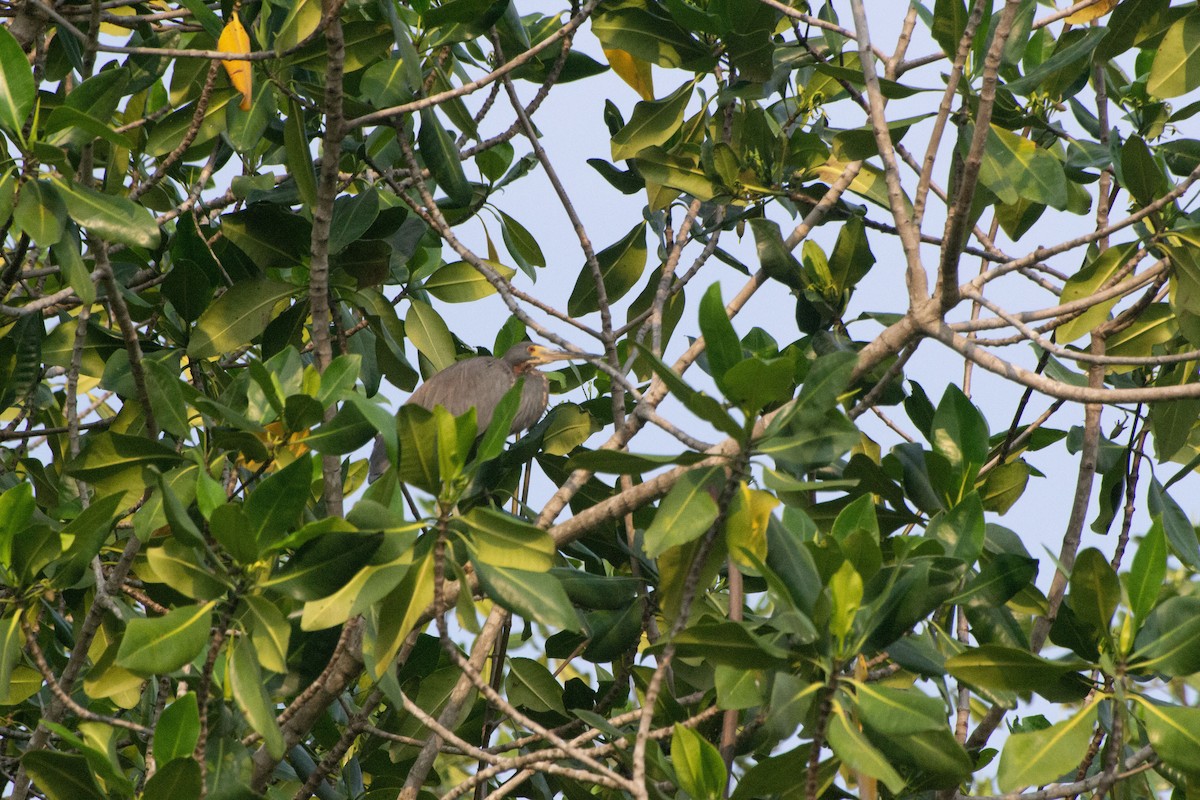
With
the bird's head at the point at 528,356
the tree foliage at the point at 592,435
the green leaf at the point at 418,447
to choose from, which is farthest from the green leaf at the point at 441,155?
the bird's head at the point at 528,356

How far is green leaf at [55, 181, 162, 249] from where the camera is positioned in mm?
2916

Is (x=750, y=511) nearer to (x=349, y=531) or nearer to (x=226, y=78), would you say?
(x=349, y=531)

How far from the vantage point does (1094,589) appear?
2.46m

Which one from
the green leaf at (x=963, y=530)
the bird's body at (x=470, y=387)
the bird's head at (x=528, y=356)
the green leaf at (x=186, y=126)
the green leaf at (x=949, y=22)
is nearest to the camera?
the green leaf at (x=963, y=530)

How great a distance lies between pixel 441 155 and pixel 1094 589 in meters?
2.15

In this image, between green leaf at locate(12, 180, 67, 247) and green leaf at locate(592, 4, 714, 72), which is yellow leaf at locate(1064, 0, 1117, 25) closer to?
green leaf at locate(592, 4, 714, 72)

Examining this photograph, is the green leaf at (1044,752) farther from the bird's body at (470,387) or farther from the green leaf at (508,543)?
the bird's body at (470,387)

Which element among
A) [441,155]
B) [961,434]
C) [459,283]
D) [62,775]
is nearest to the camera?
[62,775]

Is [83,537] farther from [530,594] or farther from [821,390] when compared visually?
[821,390]

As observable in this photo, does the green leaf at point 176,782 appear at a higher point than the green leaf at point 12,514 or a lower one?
lower

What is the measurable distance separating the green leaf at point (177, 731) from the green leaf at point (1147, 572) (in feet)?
6.29

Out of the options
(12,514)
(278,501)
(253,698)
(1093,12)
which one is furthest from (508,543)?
(1093,12)

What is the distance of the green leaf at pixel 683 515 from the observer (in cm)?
228

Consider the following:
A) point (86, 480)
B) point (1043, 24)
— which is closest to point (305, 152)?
point (86, 480)
